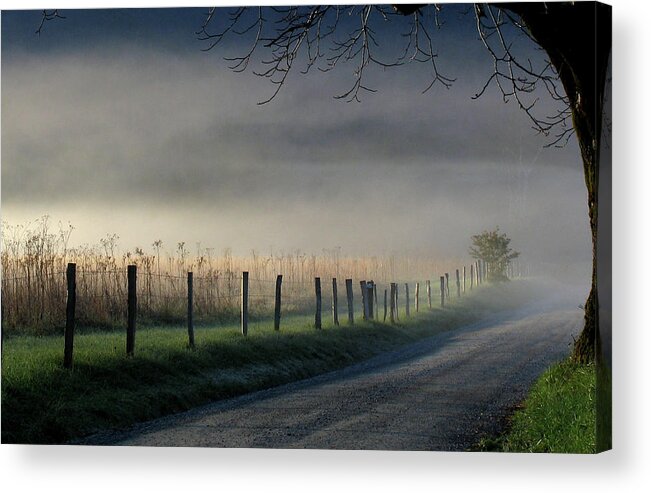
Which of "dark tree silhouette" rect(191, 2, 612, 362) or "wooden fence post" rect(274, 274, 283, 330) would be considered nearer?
"dark tree silhouette" rect(191, 2, 612, 362)

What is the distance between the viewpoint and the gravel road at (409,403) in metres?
11.1

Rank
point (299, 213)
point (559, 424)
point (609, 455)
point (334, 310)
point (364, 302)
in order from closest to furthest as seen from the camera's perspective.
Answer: point (559, 424), point (609, 455), point (299, 213), point (364, 302), point (334, 310)

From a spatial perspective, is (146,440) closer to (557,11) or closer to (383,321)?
(383,321)

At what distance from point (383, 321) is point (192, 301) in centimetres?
214

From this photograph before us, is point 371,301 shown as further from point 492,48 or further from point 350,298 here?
point 492,48

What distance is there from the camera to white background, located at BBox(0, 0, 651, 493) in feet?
35.7

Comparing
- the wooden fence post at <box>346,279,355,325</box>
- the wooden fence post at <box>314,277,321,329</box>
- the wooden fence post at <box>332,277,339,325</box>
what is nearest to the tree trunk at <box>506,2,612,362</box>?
the wooden fence post at <box>346,279,355,325</box>

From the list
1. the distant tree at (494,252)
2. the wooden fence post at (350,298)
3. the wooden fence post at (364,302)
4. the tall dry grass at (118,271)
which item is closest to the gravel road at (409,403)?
the distant tree at (494,252)

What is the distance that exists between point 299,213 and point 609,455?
3.91 meters

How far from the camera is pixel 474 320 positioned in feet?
40.3

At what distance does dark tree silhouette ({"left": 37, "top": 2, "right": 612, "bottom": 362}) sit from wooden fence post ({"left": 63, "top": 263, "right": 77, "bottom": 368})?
2729 mm

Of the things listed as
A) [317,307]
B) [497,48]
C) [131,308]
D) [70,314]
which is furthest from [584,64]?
[70,314]

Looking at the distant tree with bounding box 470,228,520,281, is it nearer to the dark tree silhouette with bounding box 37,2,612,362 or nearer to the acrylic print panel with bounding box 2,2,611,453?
the acrylic print panel with bounding box 2,2,611,453

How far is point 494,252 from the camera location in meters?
11.6
